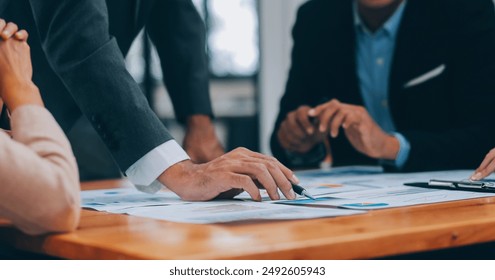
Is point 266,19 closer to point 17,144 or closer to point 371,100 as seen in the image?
point 371,100

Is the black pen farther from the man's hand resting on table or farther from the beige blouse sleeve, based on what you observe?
the man's hand resting on table

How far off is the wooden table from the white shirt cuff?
189mm

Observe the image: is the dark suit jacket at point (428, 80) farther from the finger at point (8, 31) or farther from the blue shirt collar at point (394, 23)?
the finger at point (8, 31)

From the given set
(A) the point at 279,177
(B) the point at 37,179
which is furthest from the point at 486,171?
(B) the point at 37,179

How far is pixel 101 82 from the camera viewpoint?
1.24 metres

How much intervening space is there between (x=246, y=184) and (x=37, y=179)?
41cm

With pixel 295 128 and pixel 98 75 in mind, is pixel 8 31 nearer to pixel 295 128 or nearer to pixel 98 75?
pixel 98 75

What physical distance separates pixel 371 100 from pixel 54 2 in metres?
1.36

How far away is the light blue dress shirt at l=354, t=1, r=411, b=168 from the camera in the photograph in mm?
2307

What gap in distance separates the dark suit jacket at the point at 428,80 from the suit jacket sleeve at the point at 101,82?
3.08ft

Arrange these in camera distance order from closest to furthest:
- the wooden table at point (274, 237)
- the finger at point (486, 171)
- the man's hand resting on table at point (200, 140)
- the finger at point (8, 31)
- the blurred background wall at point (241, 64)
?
the wooden table at point (274, 237) < the finger at point (8, 31) < the finger at point (486, 171) < the man's hand resting on table at point (200, 140) < the blurred background wall at point (241, 64)

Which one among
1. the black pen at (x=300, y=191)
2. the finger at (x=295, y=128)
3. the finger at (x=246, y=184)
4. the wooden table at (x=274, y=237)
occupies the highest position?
the wooden table at (x=274, y=237)

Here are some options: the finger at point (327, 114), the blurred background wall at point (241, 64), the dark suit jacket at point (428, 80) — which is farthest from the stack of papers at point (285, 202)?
the blurred background wall at point (241, 64)

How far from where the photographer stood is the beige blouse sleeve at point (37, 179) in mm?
888
